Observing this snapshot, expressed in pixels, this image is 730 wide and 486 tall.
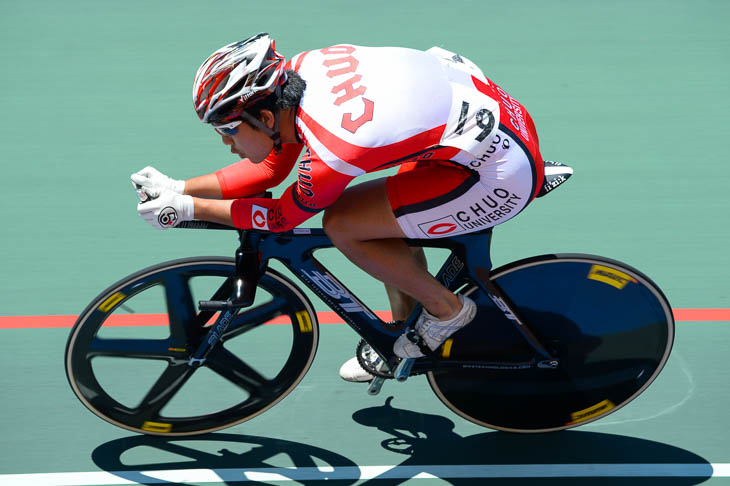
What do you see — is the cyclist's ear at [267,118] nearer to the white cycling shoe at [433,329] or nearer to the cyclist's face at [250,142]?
the cyclist's face at [250,142]

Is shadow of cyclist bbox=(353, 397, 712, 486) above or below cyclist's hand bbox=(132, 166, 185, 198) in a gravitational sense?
below

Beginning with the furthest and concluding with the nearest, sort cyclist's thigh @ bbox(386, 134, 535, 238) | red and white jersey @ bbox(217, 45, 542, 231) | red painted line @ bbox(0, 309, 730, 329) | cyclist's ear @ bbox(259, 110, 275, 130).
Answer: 1. red painted line @ bbox(0, 309, 730, 329)
2. cyclist's thigh @ bbox(386, 134, 535, 238)
3. cyclist's ear @ bbox(259, 110, 275, 130)
4. red and white jersey @ bbox(217, 45, 542, 231)

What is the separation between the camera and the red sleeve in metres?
3.67

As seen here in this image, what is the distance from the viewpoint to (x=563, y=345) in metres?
3.91

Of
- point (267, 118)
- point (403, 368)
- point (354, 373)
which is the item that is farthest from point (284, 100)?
point (354, 373)

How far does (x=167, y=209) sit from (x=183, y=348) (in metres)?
0.81

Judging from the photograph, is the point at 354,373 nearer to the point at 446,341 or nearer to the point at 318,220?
the point at 446,341

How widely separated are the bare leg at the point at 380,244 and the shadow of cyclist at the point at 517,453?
67cm

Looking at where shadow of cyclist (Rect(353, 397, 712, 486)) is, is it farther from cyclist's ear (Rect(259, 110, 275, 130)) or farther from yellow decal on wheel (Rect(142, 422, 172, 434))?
cyclist's ear (Rect(259, 110, 275, 130))

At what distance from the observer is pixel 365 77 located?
3.16 metres

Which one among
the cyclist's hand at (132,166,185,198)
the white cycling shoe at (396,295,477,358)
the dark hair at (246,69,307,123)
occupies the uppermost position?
the dark hair at (246,69,307,123)

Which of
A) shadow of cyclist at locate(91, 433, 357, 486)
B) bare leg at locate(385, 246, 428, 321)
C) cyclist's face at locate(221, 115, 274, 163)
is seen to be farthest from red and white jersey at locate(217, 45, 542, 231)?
shadow of cyclist at locate(91, 433, 357, 486)

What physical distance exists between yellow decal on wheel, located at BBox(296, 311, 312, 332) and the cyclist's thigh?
26.8 inches

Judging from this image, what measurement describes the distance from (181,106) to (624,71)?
11.4ft
